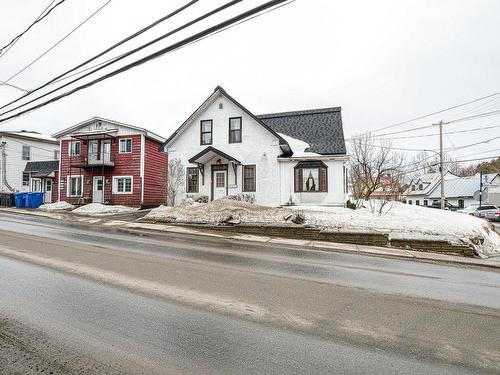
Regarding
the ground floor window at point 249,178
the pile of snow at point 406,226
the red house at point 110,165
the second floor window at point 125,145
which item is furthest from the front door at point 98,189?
the pile of snow at point 406,226

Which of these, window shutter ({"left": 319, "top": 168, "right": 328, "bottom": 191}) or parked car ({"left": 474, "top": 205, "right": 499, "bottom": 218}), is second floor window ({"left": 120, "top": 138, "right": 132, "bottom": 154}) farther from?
parked car ({"left": 474, "top": 205, "right": 499, "bottom": 218})

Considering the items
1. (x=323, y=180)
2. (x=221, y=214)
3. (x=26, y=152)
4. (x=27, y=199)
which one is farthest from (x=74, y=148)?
(x=323, y=180)

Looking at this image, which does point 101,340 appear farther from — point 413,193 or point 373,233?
point 413,193

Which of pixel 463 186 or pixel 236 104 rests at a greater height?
pixel 236 104

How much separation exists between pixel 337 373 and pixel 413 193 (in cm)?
7475

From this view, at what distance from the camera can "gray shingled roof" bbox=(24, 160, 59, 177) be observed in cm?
3273

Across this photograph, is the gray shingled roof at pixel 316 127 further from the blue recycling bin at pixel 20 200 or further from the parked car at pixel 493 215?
the blue recycling bin at pixel 20 200

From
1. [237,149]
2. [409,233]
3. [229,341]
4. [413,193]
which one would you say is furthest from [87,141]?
[413,193]

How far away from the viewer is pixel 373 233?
12266mm

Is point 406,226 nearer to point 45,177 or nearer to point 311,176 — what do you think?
point 311,176

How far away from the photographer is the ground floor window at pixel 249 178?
21422 mm

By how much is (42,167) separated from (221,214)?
28735 millimetres

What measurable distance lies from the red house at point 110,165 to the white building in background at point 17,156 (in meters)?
9.90

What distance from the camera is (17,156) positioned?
121 feet
